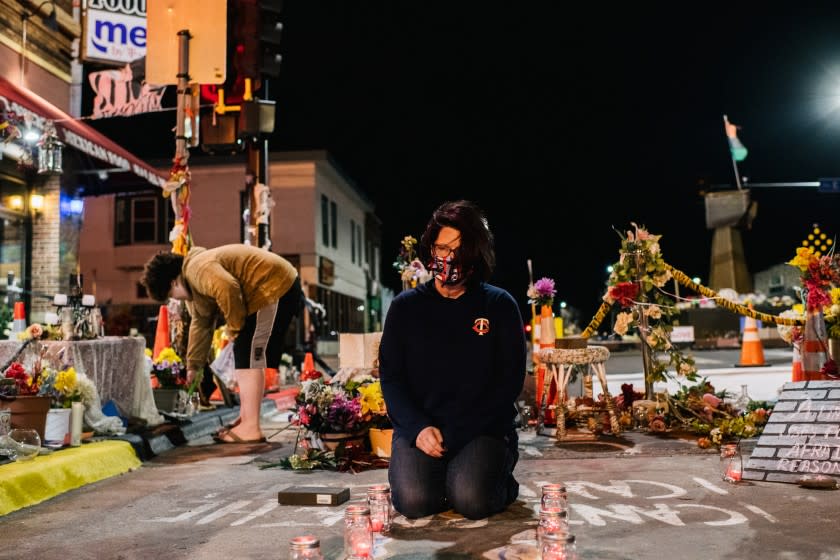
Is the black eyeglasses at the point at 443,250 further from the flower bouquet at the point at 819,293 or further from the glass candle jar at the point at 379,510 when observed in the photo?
the flower bouquet at the point at 819,293

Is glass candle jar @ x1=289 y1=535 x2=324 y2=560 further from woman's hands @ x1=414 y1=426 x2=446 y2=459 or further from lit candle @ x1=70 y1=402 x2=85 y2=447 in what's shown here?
lit candle @ x1=70 y1=402 x2=85 y2=447

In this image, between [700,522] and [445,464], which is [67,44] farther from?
[700,522]

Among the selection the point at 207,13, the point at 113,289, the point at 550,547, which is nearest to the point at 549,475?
the point at 550,547

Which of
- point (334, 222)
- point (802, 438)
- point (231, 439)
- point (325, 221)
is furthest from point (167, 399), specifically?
point (334, 222)

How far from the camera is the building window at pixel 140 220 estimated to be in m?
28.6

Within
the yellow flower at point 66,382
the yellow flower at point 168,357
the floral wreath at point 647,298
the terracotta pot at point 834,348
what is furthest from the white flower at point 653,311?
the yellow flower at point 66,382

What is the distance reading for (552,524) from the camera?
2938mm

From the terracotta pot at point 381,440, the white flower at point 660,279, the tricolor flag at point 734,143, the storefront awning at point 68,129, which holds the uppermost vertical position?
the tricolor flag at point 734,143

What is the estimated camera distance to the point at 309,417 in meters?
5.89

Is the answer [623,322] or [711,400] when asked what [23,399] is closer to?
[623,322]

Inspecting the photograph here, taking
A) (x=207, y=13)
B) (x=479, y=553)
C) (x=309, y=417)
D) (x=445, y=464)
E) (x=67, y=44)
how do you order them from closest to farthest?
(x=479, y=553) → (x=445, y=464) → (x=309, y=417) → (x=207, y=13) → (x=67, y=44)

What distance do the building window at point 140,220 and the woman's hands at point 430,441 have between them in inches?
1041

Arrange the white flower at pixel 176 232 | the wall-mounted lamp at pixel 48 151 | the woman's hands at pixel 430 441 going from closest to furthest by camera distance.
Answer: the woman's hands at pixel 430 441, the white flower at pixel 176 232, the wall-mounted lamp at pixel 48 151

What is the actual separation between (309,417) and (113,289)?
81.3 ft
